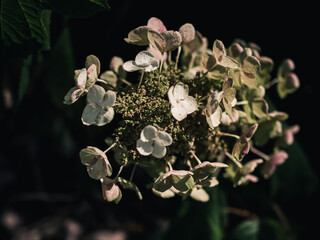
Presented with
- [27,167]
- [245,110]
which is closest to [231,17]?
[245,110]

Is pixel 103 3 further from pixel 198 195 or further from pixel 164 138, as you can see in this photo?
pixel 198 195

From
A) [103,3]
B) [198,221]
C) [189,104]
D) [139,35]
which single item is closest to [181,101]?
[189,104]

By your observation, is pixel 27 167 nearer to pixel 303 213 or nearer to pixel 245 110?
pixel 303 213

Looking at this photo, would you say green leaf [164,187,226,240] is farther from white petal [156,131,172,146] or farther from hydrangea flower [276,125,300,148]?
white petal [156,131,172,146]

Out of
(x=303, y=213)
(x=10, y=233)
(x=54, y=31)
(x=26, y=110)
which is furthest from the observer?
(x=10, y=233)

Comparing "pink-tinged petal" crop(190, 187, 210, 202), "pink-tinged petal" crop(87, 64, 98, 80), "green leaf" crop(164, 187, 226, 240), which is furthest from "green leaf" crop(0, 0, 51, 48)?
"green leaf" crop(164, 187, 226, 240)

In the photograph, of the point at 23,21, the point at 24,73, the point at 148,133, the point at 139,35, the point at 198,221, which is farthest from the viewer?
the point at 198,221

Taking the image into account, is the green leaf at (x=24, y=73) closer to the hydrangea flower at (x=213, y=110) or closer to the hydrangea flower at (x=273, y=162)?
the hydrangea flower at (x=213, y=110)
